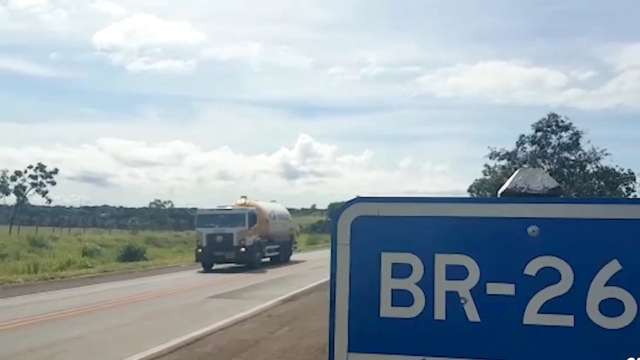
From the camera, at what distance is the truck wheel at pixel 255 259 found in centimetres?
3670

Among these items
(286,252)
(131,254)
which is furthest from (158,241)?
(286,252)

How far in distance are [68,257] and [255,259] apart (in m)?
10.1

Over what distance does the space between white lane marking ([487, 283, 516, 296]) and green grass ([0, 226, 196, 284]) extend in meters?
28.1

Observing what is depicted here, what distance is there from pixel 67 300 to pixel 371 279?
20843 mm

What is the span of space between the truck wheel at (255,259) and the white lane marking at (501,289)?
115 feet

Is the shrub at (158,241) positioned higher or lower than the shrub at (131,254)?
higher

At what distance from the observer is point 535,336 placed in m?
1.86

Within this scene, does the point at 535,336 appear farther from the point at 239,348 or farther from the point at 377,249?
the point at 239,348

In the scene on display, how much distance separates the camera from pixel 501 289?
1882mm

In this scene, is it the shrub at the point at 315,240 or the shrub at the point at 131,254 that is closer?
the shrub at the point at 131,254

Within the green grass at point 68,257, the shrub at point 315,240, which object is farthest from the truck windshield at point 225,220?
the shrub at point 315,240

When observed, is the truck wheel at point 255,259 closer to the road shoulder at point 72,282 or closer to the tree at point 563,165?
the road shoulder at point 72,282

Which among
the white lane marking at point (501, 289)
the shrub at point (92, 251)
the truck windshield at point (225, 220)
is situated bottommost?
the shrub at point (92, 251)

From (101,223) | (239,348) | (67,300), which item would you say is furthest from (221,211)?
(101,223)
